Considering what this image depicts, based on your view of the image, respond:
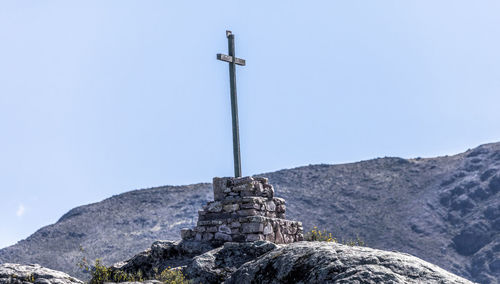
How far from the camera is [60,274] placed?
9.02 m

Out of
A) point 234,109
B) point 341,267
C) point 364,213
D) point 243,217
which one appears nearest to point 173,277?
point 243,217

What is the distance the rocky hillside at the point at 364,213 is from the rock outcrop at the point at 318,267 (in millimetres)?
37390

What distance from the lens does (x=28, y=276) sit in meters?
Result: 8.68

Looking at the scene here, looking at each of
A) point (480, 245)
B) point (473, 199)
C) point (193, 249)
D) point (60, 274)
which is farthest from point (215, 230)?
point (473, 199)

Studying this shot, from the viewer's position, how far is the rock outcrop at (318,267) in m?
6.70

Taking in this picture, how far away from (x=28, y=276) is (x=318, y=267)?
4.08 metres

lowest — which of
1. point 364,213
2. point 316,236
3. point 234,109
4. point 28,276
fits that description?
point 28,276

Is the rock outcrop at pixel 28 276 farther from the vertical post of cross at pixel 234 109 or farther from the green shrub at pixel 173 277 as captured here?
the vertical post of cross at pixel 234 109

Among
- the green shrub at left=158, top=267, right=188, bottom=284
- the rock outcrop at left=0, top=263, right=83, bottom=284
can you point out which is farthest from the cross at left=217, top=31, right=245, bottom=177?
the rock outcrop at left=0, top=263, right=83, bottom=284

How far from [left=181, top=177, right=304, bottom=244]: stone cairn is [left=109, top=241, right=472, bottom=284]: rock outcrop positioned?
83.8 inches

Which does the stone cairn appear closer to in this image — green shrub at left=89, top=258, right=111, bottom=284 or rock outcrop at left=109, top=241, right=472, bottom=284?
rock outcrop at left=109, top=241, right=472, bottom=284

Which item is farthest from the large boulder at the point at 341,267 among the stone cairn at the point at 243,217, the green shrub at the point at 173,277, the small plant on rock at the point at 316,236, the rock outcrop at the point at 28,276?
the small plant on rock at the point at 316,236

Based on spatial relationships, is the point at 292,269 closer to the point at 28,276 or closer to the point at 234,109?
the point at 28,276

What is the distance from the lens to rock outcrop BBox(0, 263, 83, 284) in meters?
8.60
